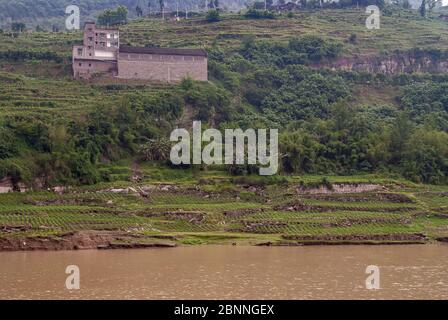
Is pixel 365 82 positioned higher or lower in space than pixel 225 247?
higher

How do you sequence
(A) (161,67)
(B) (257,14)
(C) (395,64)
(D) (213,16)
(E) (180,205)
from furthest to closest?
(B) (257,14)
(D) (213,16)
(C) (395,64)
(A) (161,67)
(E) (180,205)

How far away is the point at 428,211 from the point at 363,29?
53717 mm

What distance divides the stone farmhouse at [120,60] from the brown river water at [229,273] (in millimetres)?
35797

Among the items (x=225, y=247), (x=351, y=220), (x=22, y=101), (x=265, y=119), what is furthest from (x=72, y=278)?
(x=265, y=119)

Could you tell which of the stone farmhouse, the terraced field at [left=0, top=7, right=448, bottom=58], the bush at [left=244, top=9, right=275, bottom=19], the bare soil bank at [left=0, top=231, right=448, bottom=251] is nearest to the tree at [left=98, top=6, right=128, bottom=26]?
the terraced field at [left=0, top=7, right=448, bottom=58]

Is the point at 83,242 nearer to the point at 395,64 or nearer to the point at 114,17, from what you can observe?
the point at 395,64

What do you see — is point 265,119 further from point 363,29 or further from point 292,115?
point 363,29

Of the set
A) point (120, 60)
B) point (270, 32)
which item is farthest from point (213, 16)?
point (120, 60)

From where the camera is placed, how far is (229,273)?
37719 mm

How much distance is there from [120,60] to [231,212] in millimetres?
29325

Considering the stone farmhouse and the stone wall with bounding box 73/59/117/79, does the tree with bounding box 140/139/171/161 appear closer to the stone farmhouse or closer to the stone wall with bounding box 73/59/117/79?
the stone farmhouse

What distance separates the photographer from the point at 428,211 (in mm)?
59812

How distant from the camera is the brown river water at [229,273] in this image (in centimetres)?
3241

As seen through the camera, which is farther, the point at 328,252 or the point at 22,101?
the point at 22,101
